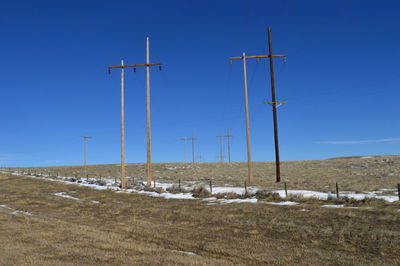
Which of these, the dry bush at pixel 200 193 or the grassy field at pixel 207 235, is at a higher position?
the dry bush at pixel 200 193

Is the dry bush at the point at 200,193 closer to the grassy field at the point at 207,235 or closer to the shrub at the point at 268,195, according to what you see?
the shrub at the point at 268,195

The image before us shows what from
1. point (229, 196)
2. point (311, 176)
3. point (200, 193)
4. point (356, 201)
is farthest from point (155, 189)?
point (311, 176)

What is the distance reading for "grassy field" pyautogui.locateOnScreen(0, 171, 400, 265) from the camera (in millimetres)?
9820

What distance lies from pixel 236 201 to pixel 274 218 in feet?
21.8

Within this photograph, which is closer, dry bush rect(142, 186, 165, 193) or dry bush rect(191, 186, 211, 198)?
dry bush rect(191, 186, 211, 198)

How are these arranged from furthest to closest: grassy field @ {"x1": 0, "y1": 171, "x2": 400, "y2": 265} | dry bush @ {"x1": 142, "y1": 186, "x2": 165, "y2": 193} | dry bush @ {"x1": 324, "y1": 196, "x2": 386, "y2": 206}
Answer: dry bush @ {"x1": 142, "y1": 186, "x2": 165, "y2": 193}, dry bush @ {"x1": 324, "y1": 196, "x2": 386, "y2": 206}, grassy field @ {"x1": 0, "y1": 171, "x2": 400, "y2": 265}

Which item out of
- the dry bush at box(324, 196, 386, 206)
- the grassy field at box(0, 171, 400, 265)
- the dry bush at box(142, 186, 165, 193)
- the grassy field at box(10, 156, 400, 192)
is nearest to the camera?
the grassy field at box(0, 171, 400, 265)

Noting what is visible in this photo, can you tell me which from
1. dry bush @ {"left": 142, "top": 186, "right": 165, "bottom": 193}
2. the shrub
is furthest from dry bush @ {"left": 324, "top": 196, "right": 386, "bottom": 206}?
dry bush @ {"left": 142, "top": 186, "right": 165, "bottom": 193}

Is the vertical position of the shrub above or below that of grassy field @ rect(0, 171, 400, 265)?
above

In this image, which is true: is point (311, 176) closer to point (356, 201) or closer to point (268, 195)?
point (268, 195)

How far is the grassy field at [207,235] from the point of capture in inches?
387

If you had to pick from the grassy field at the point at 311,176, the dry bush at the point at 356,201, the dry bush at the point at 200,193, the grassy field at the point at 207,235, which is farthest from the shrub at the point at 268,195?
the grassy field at the point at 311,176

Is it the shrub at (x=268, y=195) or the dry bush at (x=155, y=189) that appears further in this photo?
the dry bush at (x=155, y=189)

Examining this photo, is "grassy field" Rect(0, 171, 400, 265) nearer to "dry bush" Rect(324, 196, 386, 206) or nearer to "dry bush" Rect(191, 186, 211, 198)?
"dry bush" Rect(324, 196, 386, 206)
